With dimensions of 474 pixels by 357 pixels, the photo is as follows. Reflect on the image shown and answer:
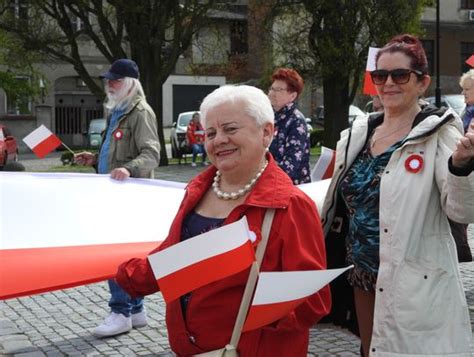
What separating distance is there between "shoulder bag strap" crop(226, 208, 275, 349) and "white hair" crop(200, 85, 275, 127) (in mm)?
389

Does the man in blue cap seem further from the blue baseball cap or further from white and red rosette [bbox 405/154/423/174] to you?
white and red rosette [bbox 405/154/423/174]

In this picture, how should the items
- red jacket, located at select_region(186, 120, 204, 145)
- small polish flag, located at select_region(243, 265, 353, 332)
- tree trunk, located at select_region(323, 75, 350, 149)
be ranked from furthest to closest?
tree trunk, located at select_region(323, 75, 350, 149) < red jacket, located at select_region(186, 120, 204, 145) < small polish flag, located at select_region(243, 265, 353, 332)

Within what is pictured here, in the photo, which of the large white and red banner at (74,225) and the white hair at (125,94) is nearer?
the large white and red banner at (74,225)

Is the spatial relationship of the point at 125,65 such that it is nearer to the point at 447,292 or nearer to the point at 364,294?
the point at 364,294

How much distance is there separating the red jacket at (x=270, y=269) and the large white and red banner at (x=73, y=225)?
0.90 meters

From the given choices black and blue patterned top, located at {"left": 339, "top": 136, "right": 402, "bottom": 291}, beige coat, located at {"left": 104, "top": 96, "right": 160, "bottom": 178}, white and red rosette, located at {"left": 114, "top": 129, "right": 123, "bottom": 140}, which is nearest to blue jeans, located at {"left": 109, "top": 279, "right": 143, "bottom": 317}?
beige coat, located at {"left": 104, "top": 96, "right": 160, "bottom": 178}

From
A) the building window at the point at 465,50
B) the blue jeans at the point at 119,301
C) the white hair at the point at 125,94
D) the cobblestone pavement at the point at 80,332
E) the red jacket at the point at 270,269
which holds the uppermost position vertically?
the building window at the point at 465,50

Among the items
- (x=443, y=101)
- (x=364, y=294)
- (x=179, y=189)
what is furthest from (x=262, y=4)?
(x=364, y=294)

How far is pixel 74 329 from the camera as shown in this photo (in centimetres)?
661

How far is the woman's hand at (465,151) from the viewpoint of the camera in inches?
117

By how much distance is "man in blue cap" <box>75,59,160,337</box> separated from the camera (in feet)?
19.8

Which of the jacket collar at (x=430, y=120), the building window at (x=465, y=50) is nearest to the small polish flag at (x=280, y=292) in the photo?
the jacket collar at (x=430, y=120)

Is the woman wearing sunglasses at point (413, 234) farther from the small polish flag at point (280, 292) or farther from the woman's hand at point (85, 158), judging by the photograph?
the woman's hand at point (85, 158)

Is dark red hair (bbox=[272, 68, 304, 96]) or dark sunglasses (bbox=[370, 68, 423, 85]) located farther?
dark red hair (bbox=[272, 68, 304, 96])
